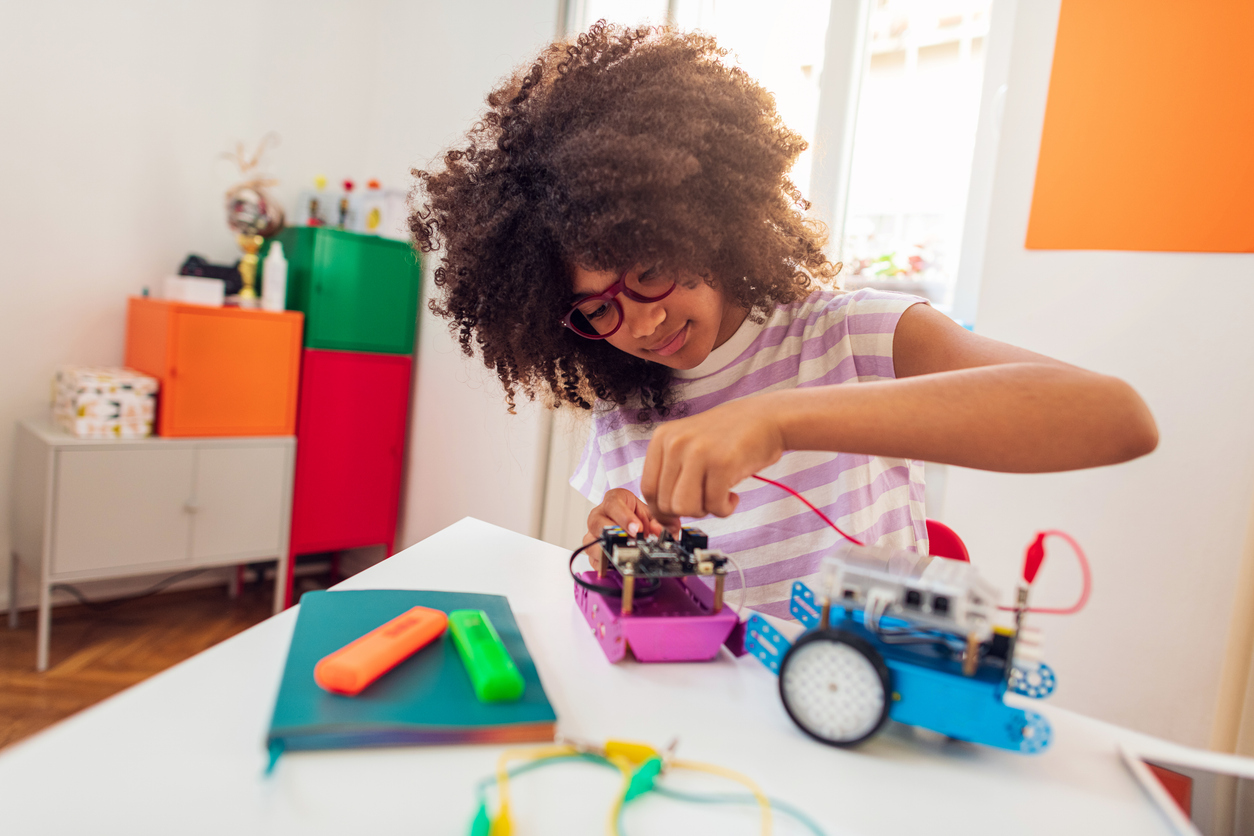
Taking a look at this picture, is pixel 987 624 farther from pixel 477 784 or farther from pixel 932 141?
pixel 932 141

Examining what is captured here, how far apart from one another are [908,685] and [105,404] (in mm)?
2346

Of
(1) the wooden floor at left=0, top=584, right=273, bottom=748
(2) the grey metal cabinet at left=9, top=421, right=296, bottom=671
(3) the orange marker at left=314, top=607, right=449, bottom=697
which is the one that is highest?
(3) the orange marker at left=314, top=607, right=449, bottom=697

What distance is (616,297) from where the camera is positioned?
0.88m

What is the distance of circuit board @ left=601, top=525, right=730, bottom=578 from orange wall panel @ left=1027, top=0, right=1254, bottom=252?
4.07 ft

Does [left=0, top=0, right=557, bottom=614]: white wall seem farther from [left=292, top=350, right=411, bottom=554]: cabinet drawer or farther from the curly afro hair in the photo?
the curly afro hair

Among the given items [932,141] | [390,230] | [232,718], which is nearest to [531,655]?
[232,718]

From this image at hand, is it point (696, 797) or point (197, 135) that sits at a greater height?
point (197, 135)

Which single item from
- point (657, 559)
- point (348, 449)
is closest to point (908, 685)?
point (657, 559)

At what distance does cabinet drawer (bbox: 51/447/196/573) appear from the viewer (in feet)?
6.77

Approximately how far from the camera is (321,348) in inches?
101

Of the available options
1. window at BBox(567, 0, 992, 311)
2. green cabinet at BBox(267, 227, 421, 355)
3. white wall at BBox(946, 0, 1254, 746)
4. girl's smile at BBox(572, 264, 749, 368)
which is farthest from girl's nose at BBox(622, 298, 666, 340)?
green cabinet at BBox(267, 227, 421, 355)

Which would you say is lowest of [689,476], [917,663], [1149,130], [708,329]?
[917,663]

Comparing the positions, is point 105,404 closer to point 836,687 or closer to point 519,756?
point 519,756

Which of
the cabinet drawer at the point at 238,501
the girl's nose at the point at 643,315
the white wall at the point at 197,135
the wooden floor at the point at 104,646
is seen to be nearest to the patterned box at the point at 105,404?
the cabinet drawer at the point at 238,501
